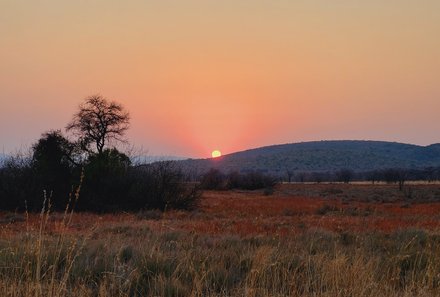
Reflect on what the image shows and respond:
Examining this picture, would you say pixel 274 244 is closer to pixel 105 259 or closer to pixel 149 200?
pixel 105 259

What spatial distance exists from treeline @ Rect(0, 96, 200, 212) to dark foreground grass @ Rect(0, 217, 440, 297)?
17809mm

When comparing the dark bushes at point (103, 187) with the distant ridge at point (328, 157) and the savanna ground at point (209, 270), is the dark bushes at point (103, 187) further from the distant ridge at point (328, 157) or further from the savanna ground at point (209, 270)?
the distant ridge at point (328, 157)

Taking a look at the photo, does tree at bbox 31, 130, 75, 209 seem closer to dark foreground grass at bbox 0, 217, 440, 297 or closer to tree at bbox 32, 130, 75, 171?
tree at bbox 32, 130, 75, 171

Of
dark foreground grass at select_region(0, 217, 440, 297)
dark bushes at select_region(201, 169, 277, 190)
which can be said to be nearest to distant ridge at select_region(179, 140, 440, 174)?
dark bushes at select_region(201, 169, 277, 190)

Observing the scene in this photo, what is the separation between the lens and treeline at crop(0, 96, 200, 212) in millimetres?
26531

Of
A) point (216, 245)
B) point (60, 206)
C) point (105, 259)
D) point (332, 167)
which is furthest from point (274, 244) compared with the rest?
point (332, 167)

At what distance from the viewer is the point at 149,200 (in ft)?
91.4

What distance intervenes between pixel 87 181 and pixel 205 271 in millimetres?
22151

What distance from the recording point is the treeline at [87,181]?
A: 26.5 m

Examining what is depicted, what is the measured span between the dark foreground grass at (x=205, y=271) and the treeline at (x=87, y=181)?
701 inches

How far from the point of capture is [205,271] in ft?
23.4

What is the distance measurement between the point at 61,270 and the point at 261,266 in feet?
10.3

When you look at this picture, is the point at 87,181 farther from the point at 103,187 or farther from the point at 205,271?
the point at 205,271

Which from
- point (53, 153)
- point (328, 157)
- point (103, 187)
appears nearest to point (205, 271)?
point (103, 187)
